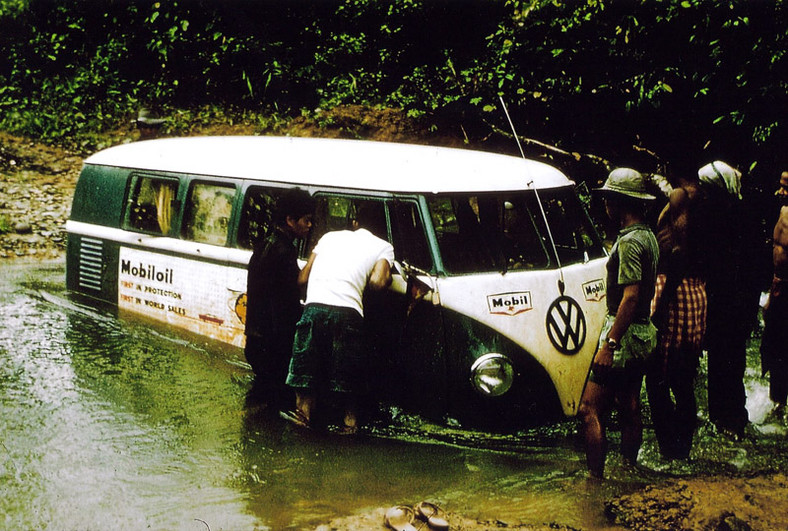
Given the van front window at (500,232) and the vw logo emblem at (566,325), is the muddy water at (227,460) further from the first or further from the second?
the van front window at (500,232)

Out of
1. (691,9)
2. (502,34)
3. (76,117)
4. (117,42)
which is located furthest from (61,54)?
(691,9)

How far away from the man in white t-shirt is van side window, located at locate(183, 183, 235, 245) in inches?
63.6

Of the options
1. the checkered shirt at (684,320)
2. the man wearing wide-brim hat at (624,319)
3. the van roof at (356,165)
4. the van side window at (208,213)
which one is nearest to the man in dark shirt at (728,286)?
the checkered shirt at (684,320)

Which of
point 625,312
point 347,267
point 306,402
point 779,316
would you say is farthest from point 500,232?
point 779,316

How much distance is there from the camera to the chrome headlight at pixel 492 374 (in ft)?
17.0

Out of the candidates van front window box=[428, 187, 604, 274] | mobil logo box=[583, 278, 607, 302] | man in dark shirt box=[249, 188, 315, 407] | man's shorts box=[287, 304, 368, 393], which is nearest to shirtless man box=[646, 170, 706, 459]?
mobil logo box=[583, 278, 607, 302]

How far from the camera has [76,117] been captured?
52.9 ft

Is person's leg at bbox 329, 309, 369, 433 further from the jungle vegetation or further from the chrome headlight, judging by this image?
the jungle vegetation

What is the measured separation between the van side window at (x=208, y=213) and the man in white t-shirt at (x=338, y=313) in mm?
1615

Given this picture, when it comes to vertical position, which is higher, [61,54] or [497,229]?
[61,54]

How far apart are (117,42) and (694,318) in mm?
15771

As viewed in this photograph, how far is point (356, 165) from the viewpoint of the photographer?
5.94m

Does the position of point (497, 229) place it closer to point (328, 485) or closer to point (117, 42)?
point (328, 485)

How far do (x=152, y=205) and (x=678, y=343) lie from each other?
4.90 metres
